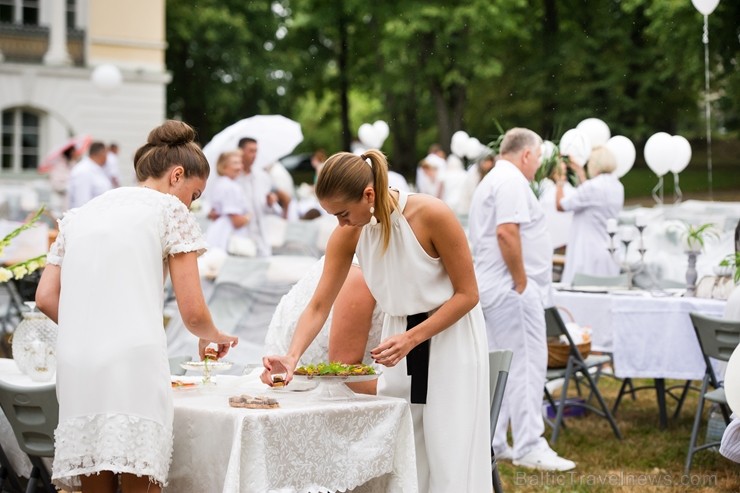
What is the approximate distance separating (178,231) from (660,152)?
26.4 feet

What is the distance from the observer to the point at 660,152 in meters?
11.0

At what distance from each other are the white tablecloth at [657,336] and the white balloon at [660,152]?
3.85 meters

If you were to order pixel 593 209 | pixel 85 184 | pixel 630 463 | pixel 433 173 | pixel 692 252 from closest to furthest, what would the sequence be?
pixel 630 463
pixel 692 252
pixel 593 209
pixel 85 184
pixel 433 173

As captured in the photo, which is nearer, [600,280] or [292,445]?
[292,445]

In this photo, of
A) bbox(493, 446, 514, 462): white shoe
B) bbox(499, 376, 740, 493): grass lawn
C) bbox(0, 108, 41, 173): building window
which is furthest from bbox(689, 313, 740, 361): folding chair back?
bbox(0, 108, 41, 173): building window

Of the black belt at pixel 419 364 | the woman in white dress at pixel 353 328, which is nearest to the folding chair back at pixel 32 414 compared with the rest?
the woman in white dress at pixel 353 328

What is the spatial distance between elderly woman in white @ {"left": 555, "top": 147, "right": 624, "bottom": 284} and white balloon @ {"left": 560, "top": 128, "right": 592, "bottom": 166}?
0.22 ft

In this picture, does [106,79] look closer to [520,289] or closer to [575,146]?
[575,146]

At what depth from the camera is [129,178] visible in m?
28.5

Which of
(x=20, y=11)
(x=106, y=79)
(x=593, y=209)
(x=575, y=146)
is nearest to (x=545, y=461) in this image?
(x=575, y=146)

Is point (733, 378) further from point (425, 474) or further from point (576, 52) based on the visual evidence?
point (576, 52)

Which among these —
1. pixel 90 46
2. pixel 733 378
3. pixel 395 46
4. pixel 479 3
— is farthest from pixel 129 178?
pixel 733 378

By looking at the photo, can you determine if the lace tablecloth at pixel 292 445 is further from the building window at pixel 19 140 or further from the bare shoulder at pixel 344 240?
the building window at pixel 19 140

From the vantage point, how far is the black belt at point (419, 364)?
13.6 ft
